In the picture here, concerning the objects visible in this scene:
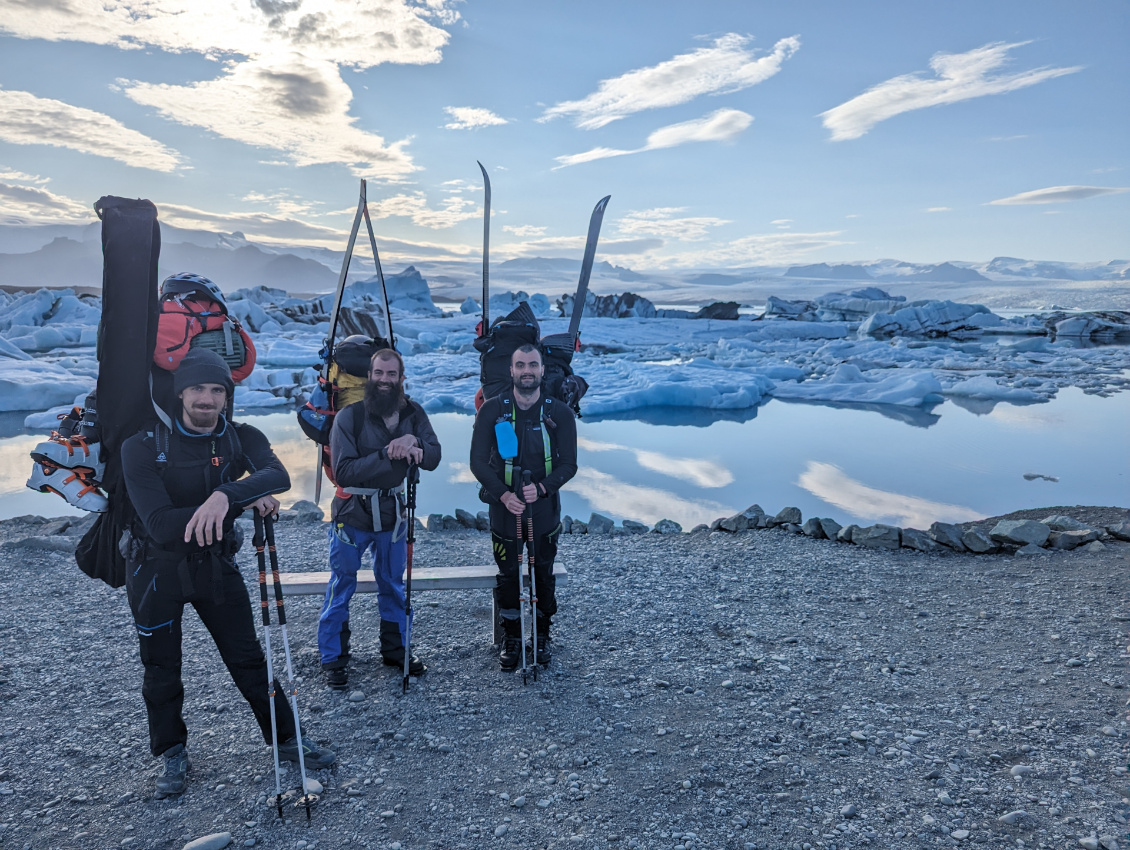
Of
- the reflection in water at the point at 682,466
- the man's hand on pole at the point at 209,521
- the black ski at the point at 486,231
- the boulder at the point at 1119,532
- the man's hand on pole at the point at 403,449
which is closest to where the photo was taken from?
the man's hand on pole at the point at 209,521

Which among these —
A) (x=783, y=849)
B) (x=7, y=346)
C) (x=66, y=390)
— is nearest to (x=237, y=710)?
(x=783, y=849)

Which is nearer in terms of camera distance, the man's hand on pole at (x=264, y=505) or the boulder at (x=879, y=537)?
the man's hand on pole at (x=264, y=505)

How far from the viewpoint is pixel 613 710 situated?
372 cm

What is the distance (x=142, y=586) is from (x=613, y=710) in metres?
2.51

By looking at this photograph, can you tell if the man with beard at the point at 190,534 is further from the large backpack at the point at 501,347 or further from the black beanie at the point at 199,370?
the large backpack at the point at 501,347

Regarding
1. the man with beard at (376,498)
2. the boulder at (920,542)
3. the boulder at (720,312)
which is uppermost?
the boulder at (720,312)

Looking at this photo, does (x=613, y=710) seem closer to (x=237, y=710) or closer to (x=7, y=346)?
(x=237, y=710)

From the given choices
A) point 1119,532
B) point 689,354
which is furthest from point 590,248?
point 689,354

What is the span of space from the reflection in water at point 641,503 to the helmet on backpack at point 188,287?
6.50 metres

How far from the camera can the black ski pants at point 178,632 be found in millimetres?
2768

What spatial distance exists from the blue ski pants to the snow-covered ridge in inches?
500

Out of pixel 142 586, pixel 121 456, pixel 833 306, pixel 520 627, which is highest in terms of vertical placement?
pixel 833 306

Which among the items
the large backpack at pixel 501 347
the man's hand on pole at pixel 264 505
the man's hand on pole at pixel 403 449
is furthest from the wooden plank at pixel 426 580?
the man's hand on pole at pixel 264 505

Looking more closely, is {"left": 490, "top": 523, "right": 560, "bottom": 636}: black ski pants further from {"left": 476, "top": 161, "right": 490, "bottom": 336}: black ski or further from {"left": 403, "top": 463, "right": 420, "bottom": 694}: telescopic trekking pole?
{"left": 476, "top": 161, "right": 490, "bottom": 336}: black ski
